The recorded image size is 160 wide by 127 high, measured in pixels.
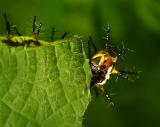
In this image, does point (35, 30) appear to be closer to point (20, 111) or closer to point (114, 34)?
point (20, 111)

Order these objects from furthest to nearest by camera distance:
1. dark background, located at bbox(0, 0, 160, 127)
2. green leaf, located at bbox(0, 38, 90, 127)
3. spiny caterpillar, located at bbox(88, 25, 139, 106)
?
dark background, located at bbox(0, 0, 160, 127) < spiny caterpillar, located at bbox(88, 25, 139, 106) < green leaf, located at bbox(0, 38, 90, 127)

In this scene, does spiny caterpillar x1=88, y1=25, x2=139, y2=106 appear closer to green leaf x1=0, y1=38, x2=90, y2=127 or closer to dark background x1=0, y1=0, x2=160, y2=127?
green leaf x1=0, y1=38, x2=90, y2=127

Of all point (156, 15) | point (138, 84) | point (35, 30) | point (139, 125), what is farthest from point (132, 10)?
point (35, 30)

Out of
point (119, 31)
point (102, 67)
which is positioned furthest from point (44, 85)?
point (119, 31)

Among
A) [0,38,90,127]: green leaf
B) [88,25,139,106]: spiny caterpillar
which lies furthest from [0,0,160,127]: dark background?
[0,38,90,127]: green leaf

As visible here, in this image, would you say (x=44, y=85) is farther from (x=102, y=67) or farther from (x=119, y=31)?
(x=119, y=31)

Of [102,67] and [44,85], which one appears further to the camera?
[102,67]

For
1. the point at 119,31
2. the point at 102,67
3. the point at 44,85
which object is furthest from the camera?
the point at 119,31
